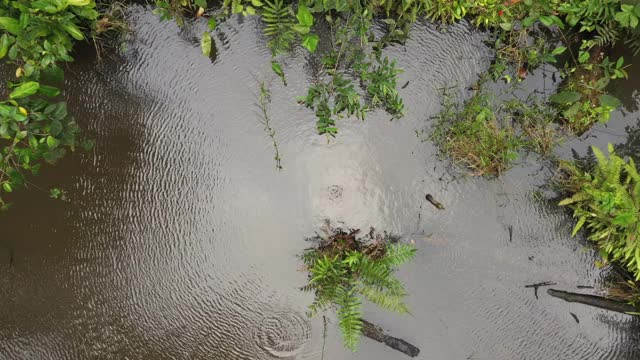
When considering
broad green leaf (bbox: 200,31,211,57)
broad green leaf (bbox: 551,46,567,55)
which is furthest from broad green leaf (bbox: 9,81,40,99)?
broad green leaf (bbox: 551,46,567,55)

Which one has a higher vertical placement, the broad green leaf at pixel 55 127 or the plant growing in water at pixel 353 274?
the broad green leaf at pixel 55 127

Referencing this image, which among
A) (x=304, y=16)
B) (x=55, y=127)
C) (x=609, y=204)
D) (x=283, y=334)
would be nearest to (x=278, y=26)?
(x=304, y=16)

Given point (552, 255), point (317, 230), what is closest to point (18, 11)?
point (317, 230)

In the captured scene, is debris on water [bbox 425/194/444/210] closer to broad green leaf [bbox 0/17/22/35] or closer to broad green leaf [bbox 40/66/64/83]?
broad green leaf [bbox 40/66/64/83]

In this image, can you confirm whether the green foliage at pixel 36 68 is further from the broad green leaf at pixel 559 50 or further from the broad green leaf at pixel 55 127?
the broad green leaf at pixel 559 50

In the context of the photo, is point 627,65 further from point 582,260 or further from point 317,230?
point 317,230

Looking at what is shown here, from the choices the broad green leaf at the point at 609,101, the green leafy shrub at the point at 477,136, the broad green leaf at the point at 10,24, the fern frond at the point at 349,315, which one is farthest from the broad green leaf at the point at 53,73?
the broad green leaf at the point at 609,101
